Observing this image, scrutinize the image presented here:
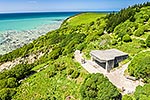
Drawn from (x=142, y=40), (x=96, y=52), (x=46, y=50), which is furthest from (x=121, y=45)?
(x=46, y=50)

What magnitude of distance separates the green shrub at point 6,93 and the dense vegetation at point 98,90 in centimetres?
1088

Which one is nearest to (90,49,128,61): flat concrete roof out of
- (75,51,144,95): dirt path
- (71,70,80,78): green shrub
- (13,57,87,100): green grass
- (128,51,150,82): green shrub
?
(75,51,144,95): dirt path

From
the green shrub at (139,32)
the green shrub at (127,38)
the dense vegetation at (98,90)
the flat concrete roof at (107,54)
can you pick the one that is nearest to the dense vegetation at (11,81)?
the dense vegetation at (98,90)

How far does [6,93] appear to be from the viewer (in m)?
31.5

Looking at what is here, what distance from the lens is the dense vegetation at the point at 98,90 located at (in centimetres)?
2428

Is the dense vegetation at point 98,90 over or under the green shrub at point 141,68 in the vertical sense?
under

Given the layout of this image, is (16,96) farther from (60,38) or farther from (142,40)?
(60,38)

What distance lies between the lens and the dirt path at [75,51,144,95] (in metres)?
27.3

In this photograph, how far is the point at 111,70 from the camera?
32.1m

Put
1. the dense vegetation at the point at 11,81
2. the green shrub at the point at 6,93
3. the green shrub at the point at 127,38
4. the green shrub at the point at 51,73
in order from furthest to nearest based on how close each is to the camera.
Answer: the green shrub at the point at 127,38 → the green shrub at the point at 51,73 → the dense vegetation at the point at 11,81 → the green shrub at the point at 6,93

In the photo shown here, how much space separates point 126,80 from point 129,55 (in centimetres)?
711

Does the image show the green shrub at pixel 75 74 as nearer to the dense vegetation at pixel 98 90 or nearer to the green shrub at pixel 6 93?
the dense vegetation at pixel 98 90

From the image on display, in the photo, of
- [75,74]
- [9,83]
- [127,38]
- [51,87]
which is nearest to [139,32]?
[127,38]

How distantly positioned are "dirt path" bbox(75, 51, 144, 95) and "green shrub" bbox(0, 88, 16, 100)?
1061cm
